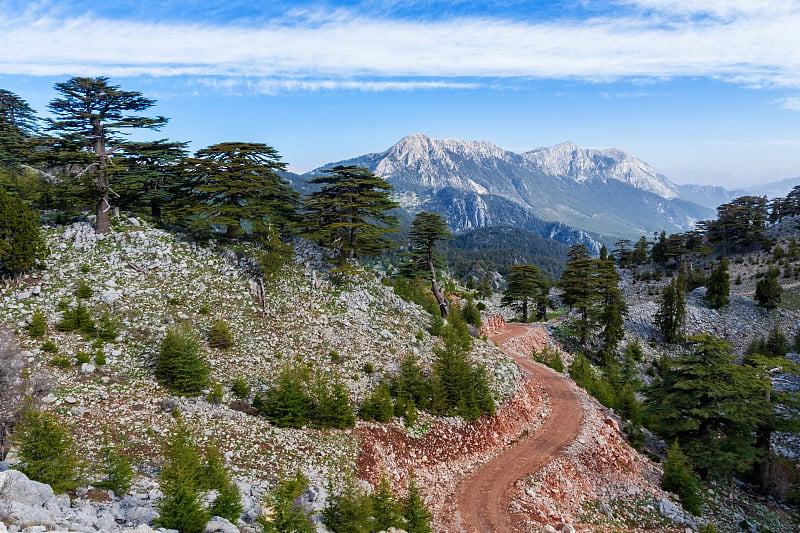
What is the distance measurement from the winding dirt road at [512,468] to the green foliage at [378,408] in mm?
5267

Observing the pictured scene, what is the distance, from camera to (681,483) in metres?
23.1

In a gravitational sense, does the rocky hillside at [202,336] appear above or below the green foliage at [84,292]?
below

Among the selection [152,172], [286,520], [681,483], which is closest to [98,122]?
[152,172]

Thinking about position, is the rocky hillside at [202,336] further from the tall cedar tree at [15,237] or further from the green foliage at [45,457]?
the green foliage at [45,457]

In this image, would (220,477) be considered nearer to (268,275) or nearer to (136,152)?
(268,275)

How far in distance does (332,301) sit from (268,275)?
17.4 feet

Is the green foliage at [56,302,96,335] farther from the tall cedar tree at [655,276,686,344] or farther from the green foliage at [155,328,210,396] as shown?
the tall cedar tree at [655,276,686,344]

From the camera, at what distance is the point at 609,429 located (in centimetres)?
2823

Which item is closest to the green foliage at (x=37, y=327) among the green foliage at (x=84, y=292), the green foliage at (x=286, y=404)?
the green foliage at (x=84, y=292)

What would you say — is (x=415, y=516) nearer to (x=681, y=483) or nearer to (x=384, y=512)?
(x=384, y=512)

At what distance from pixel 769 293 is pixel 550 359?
39447 mm

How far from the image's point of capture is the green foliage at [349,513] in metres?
13.5

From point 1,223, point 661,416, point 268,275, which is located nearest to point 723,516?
point 661,416

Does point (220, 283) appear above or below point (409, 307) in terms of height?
above
